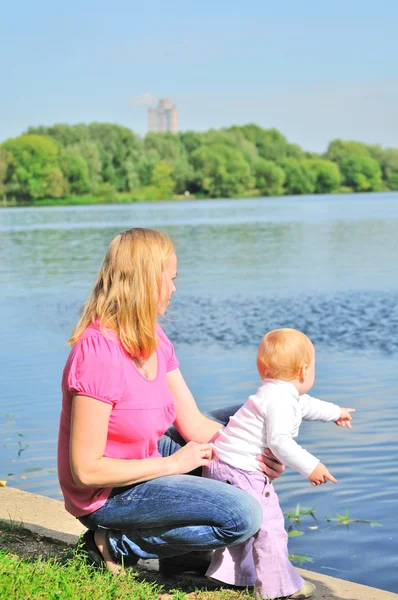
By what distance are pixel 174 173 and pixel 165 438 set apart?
296 ft

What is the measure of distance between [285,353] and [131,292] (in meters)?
0.60

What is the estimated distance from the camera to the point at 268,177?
10081 cm

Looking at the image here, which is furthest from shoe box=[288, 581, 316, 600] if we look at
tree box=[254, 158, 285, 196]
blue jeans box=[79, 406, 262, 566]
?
tree box=[254, 158, 285, 196]

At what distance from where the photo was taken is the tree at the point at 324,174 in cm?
10975

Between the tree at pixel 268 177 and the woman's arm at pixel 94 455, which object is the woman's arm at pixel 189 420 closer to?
the woman's arm at pixel 94 455

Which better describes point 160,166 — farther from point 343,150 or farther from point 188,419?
point 188,419

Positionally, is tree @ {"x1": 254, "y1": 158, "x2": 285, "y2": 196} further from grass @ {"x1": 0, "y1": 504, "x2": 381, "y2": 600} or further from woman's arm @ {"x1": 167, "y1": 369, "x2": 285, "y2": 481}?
grass @ {"x1": 0, "y1": 504, "x2": 381, "y2": 600}

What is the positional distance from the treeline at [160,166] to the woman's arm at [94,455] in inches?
3236

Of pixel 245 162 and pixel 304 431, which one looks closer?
pixel 304 431

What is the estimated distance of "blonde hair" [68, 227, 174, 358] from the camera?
120 inches

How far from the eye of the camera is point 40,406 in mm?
7676

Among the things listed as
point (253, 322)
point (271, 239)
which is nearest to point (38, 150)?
point (271, 239)

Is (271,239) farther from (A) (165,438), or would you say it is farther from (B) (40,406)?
(A) (165,438)

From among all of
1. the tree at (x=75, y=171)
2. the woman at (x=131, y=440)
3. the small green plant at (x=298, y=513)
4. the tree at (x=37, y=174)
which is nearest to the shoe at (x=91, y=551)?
the woman at (x=131, y=440)
